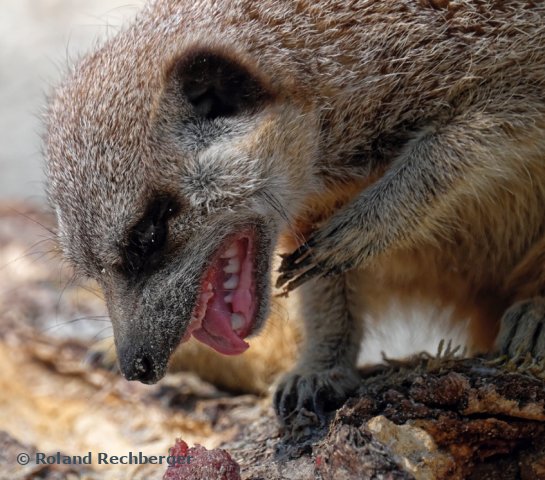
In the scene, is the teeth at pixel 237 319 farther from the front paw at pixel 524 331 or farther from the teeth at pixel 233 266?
the front paw at pixel 524 331

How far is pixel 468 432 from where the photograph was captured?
2.66 meters

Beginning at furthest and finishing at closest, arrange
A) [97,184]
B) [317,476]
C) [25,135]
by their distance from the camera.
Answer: [25,135], [97,184], [317,476]

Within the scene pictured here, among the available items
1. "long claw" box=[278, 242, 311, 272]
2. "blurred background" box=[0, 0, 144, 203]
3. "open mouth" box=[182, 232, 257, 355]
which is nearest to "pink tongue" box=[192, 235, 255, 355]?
"open mouth" box=[182, 232, 257, 355]

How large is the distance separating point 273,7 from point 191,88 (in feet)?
1.67

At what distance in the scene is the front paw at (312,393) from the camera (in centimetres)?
330

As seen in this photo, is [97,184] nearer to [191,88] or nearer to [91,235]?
[91,235]

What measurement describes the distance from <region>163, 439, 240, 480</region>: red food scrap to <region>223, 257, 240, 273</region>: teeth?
25.5 inches

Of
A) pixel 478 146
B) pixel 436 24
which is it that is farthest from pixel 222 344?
pixel 436 24

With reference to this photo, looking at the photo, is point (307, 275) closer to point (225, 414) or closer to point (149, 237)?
point (149, 237)

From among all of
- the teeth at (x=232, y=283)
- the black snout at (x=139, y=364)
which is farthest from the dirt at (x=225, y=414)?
the teeth at (x=232, y=283)

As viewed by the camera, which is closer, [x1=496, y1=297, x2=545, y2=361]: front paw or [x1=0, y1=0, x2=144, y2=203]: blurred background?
[x1=496, y1=297, x2=545, y2=361]: front paw

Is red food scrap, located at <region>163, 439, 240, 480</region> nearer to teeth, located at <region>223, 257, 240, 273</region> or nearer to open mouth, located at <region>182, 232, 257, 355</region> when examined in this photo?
open mouth, located at <region>182, 232, 257, 355</region>

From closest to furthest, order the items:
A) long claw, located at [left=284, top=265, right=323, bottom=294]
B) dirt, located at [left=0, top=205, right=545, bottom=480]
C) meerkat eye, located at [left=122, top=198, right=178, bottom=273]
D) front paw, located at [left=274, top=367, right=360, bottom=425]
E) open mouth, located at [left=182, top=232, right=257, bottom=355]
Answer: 1. dirt, located at [left=0, top=205, right=545, bottom=480]
2. meerkat eye, located at [left=122, top=198, right=178, bottom=273]
3. open mouth, located at [left=182, top=232, right=257, bottom=355]
4. long claw, located at [left=284, top=265, right=323, bottom=294]
5. front paw, located at [left=274, top=367, right=360, bottom=425]

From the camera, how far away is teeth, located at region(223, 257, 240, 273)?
308 cm
